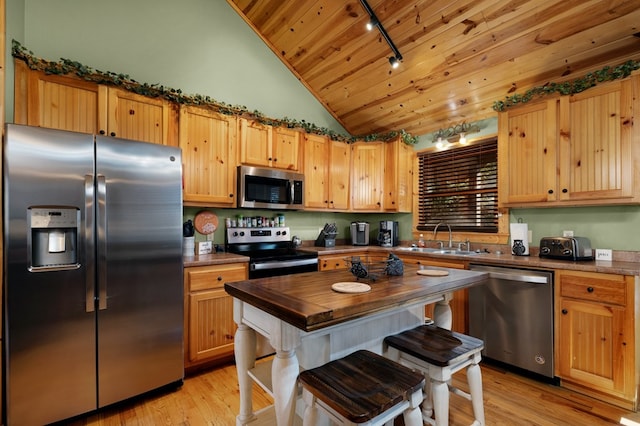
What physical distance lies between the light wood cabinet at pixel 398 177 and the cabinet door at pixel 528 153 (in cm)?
119

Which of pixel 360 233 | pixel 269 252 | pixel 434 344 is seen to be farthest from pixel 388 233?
pixel 434 344

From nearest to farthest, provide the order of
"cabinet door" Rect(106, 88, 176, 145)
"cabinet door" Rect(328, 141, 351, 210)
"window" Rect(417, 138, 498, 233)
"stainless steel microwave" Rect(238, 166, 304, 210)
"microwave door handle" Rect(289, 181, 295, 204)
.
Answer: "cabinet door" Rect(106, 88, 176, 145)
"stainless steel microwave" Rect(238, 166, 304, 210)
"window" Rect(417, 138, 498, 233)
"microwave door handle" Rect(289, 181, 295, 204)
"cabinet door" Rect(328, 141, 351, 210)

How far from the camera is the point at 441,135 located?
3658 mm

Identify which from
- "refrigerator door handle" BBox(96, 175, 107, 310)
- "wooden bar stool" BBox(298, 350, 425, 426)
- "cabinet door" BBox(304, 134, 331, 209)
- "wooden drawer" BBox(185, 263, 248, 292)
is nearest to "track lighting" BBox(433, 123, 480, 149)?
"cabinet door" BBox(304, 134, 331, 209)

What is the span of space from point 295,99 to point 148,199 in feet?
8.15

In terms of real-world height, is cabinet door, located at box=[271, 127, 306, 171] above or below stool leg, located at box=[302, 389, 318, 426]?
above

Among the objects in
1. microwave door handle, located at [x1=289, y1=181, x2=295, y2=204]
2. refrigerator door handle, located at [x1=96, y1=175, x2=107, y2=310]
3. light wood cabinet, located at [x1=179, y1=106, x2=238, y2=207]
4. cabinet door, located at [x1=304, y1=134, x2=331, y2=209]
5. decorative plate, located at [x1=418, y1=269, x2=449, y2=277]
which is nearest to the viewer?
decorative plate, located at [x1=418, y1=269, x2=449, y2=277]

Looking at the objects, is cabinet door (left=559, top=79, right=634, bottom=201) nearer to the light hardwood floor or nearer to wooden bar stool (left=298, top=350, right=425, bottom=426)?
the light hardwood floor

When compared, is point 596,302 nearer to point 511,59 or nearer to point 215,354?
point 511,59

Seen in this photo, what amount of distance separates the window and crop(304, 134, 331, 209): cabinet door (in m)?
1.30

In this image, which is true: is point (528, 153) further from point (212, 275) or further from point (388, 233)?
point (212, 275)

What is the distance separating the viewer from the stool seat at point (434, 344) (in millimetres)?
1412

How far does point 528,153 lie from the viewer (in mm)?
2705

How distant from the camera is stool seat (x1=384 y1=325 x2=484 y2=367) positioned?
4.63ft
